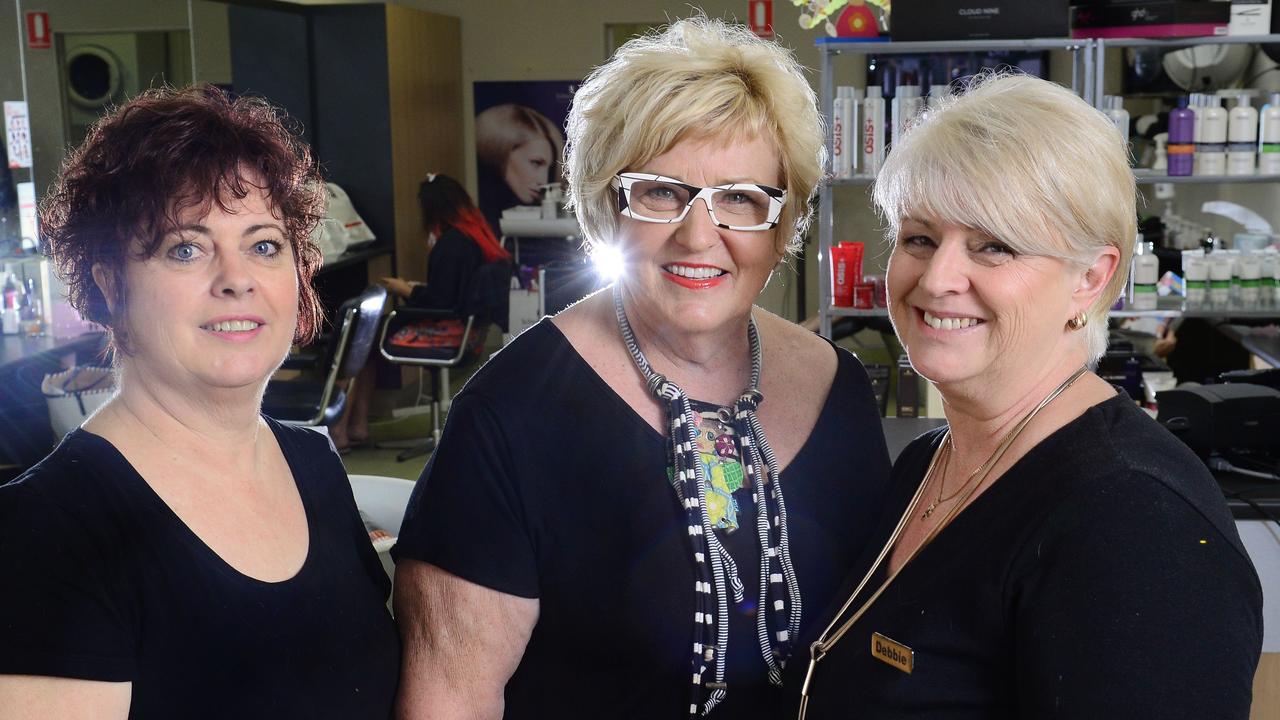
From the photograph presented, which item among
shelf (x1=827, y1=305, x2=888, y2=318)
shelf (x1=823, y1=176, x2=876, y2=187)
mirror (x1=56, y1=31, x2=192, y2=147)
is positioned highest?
mirror (x1=56, y1=31, x2=192, y2=147)

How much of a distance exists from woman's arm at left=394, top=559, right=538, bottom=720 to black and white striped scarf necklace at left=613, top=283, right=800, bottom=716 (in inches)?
9.0

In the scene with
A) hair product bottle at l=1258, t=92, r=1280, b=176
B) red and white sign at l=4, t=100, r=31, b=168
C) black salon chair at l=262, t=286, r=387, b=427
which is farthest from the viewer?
red and white sign at l=4, t=100, r=31, b=168

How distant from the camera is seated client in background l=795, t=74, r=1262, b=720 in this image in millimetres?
999

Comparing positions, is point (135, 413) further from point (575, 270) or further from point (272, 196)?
point (575, 270)

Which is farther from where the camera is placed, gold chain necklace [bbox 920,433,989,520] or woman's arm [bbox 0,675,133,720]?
gold chain necklace [bbox 920,433,989,520]

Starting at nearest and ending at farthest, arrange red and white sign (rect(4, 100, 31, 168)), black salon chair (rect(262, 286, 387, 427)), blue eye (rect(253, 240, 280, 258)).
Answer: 1. blue eye (rect(253, 240, 280, 258))
2. black salon chair (rect(262, 286, 387, 427))
3. red and white sign (rect(4, 100, 31, 168))

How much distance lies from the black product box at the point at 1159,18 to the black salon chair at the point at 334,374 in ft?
10.9

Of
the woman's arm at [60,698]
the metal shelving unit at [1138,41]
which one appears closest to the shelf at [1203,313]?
the metal shelving unit at [1138,41]

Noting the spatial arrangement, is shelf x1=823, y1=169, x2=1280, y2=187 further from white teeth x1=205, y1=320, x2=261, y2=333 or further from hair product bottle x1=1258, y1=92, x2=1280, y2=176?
white teeth x1=205, y1=320, x2=261, y2=333

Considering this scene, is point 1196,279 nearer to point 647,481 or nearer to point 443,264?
point 647,481

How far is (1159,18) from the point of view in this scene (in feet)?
13.2

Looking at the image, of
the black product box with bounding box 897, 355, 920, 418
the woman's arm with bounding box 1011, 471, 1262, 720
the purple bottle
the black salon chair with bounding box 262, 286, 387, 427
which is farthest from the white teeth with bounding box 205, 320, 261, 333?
the black salon chair with bounding box 262, 286, 387, 427

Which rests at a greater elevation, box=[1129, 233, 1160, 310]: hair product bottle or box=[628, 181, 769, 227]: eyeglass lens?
box=[628, 181, 769, 227]: eyeglass lens

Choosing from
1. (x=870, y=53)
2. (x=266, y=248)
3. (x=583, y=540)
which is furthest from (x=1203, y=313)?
(x=266, y=248)
